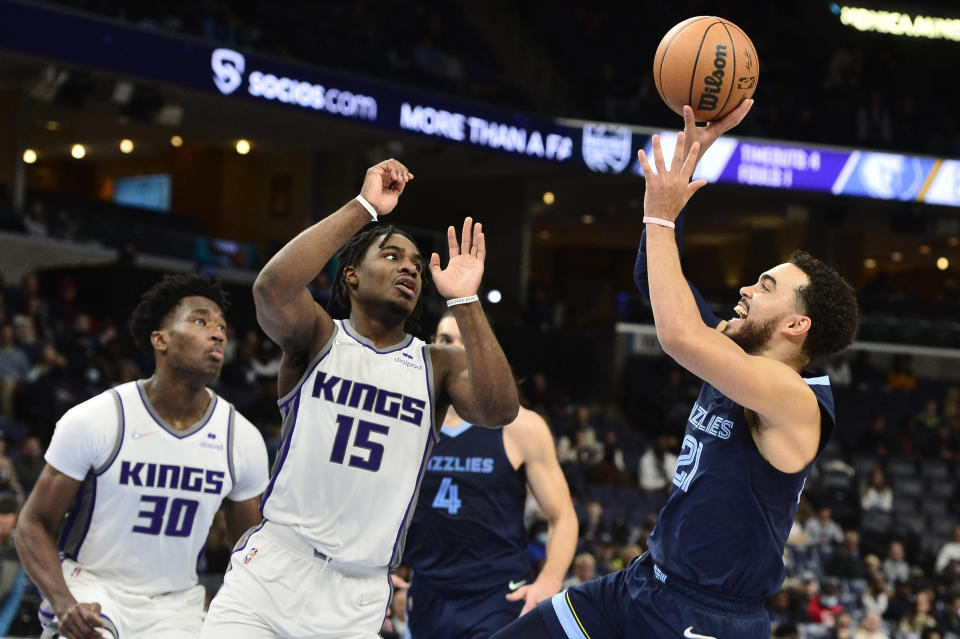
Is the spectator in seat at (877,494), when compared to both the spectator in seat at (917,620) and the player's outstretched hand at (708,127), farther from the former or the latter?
the player's outstretched hand at (708,127)

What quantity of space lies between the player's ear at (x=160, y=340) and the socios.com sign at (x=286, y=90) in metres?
11.9

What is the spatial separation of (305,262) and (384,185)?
0.39 m

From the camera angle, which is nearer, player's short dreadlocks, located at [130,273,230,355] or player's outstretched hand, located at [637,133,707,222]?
player's outstretched hand, located at [637,133,707,222]

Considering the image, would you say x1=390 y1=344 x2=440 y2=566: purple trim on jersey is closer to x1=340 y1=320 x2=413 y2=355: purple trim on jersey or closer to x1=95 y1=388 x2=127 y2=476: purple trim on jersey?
x1=340 y1=320 x2=413 y2=355: purple trim on jersey

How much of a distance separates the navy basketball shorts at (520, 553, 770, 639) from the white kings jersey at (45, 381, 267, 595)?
5.44ft

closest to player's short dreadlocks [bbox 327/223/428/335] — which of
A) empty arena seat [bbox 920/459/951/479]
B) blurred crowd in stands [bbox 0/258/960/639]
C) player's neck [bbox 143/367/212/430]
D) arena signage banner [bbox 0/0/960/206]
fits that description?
player's neck [bbox 143/367/212/430]

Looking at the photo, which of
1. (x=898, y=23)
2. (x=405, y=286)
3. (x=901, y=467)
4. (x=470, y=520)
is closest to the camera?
(x=405, y=286)

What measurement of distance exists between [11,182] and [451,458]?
15.8 metres

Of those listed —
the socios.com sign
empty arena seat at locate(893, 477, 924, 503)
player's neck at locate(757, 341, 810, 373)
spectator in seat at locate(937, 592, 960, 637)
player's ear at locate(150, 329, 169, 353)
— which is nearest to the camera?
player's neck at locate(757, 341, 810, 373)

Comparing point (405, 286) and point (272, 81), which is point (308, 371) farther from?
point (272, 81)

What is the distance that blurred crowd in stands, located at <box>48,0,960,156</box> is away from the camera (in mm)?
18516

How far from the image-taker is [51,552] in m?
4.52

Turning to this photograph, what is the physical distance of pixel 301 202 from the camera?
76.0 feet

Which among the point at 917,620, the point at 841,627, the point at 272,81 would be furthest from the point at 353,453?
the point at 272,81
